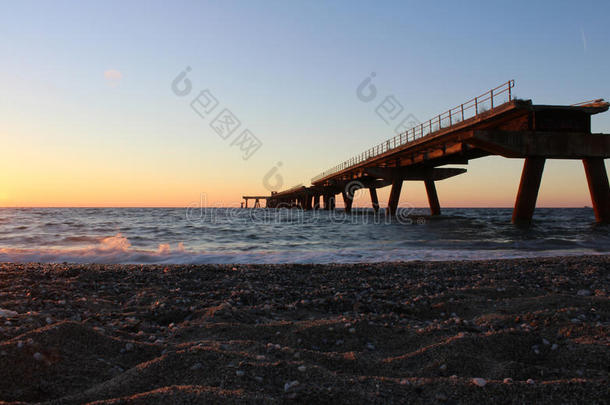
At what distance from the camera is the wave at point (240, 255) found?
11656 millimetres

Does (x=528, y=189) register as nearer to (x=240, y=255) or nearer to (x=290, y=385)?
(x=240, y=255)

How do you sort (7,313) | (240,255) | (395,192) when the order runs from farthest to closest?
(395,192) → (240,255) → (7,313)

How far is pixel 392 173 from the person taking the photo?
124 feet

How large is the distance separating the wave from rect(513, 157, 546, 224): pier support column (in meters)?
9.34

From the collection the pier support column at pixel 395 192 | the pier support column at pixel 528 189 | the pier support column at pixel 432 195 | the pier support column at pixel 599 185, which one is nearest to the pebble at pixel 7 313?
the pier support column at pixel 528 189

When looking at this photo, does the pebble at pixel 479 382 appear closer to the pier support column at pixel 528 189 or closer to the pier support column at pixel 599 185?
the pier support column at pixel 528 189

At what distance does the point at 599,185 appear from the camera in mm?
22234

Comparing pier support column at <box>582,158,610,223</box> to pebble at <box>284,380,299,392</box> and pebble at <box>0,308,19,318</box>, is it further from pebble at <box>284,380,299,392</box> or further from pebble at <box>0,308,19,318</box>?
pebble at <box>0,308,19,318</box>

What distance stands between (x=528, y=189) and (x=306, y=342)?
2271cm

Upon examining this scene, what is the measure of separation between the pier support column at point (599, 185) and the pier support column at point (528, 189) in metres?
3.39

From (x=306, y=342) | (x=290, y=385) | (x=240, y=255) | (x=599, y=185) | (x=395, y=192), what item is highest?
(x=395, y=192)

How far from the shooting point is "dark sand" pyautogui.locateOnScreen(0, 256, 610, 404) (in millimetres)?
2617

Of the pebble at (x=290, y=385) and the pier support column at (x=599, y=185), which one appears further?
the pier support column at (x=599, y=185)

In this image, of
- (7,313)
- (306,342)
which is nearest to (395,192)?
(306,342)
